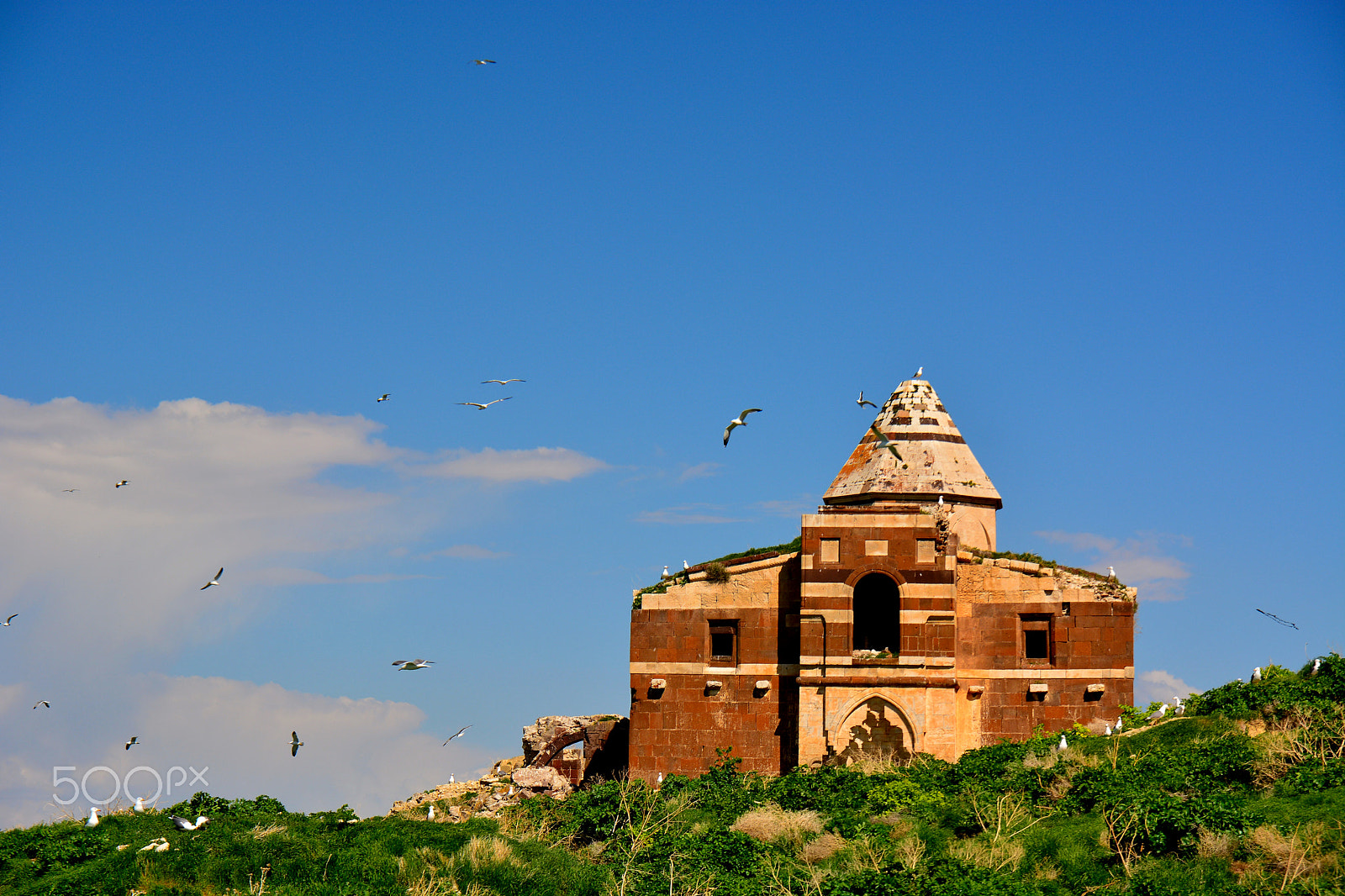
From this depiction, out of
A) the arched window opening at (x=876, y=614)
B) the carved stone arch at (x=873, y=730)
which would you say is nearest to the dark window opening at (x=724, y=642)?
the arched window opening at (x=876, y=614)

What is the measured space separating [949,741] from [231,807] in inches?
576

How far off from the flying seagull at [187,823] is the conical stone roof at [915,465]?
17.2 metres

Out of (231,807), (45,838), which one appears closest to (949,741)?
(231,807)

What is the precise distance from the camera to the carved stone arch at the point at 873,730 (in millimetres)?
34750

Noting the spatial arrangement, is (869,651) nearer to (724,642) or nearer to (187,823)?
(724,642)

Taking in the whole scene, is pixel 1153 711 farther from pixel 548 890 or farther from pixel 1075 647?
pixel 548 890

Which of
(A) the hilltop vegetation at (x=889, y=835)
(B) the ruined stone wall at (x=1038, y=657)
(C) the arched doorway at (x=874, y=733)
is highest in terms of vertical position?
(B) the ruined stone wall at (x=1038, y=657)

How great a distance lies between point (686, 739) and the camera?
1428 inches

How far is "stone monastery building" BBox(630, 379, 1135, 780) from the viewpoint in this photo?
115 feet

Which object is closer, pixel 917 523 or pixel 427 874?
pixel 427 874

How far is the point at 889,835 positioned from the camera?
92.8ft

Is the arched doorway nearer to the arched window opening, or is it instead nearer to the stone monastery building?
the stone monastery building

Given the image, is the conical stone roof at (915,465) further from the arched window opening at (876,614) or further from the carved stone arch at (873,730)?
the carved stone arch at (873,730)

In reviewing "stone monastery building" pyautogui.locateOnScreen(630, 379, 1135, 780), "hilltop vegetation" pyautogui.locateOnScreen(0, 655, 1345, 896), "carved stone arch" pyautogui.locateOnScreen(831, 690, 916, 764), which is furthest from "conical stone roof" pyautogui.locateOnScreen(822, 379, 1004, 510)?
"hilltop vegetation" pyautogui.locateOnScreen(0, 655, 1345, 896)
